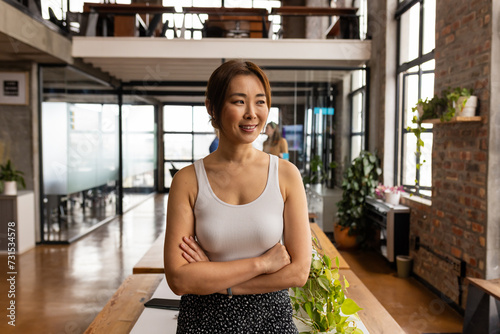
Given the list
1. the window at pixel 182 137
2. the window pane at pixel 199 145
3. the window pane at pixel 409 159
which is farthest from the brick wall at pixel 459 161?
the window pane at pixel 199 145

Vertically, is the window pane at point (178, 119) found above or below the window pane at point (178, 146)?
above

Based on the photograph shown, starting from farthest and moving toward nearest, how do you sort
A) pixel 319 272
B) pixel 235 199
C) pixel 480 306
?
pixel 480 306
pixel 319 272
pixel 235 199

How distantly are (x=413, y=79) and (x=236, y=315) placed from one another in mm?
4376

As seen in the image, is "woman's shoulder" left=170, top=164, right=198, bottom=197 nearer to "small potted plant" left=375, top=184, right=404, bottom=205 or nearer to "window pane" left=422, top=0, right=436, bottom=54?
"window pane" left=422, top=0, right=436, bottom=54

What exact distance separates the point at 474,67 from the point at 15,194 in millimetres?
5110

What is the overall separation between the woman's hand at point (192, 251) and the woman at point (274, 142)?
4.82m

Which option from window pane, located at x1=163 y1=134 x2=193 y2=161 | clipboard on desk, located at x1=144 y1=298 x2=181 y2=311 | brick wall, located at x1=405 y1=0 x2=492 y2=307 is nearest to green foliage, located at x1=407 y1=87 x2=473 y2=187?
brick wall, located at x1=405 y1=0 x2=492 y2=307

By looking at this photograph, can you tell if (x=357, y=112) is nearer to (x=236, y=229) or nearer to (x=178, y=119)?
(x=178, y=119)

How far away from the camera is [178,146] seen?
34.9ft

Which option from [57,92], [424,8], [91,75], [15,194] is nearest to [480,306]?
[424,8]

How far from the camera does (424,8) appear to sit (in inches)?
175

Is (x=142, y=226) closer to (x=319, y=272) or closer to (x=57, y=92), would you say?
(x=57, y=92)

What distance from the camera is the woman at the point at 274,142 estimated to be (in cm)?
594

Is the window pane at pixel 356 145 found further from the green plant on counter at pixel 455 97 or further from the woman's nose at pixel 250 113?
the woman's nose at pixel 250 113
